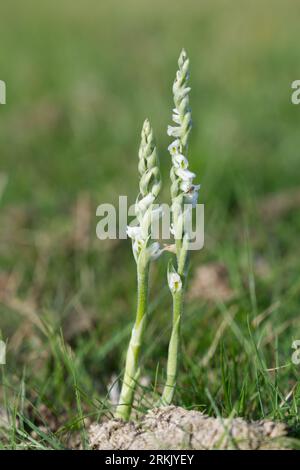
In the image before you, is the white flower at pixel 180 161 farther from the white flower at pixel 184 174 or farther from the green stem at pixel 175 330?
the green stem at pixel 175 330

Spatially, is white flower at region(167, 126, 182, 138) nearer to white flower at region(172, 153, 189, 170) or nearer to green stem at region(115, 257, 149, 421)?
white flower at region(172, 153, 189, 170)

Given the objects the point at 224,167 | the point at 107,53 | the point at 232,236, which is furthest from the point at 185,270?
the point at 107,53

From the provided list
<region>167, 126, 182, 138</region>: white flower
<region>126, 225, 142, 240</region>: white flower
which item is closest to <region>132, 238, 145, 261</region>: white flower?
<region>126, 225, 142, 240</region>: white flower

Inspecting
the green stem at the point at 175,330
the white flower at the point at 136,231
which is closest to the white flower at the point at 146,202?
the white flower at the point at 136,231

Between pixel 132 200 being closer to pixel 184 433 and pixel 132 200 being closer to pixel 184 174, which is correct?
pixel 184 174

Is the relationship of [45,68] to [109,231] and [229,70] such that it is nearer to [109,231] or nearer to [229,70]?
[229,70]

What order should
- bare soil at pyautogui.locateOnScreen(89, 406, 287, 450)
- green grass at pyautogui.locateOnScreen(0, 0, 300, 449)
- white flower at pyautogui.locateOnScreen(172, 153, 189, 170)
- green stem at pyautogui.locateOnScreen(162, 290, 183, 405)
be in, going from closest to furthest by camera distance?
1. bare soil at pyautogui.locateOnScreen(89, 406, 287, 450)
2. white flower at pyautogui.locateOnScreen(172, 153, 189, 170)
3. green stem at pyautogui.locateOnScreen(162, 290, 183, 405)
4. green grass at pyautogui.locateOnScreen(0, 0, 300, 449)
